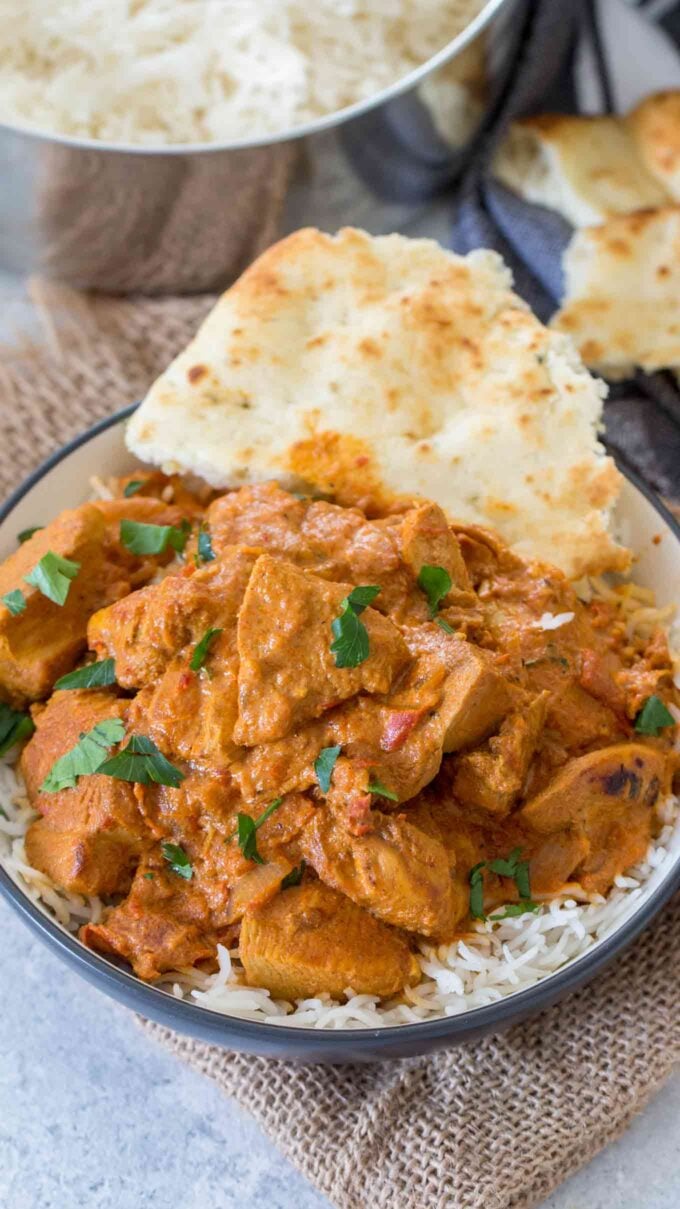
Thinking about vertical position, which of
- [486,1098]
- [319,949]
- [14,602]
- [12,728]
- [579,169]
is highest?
[14,602]

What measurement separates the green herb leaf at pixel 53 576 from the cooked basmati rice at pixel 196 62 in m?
2.58

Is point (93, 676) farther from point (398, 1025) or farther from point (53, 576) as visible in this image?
point (398, 1025)

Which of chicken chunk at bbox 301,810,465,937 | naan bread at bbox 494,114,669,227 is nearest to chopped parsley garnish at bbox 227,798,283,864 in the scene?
chicken chunk at bbox 301,810,465,937

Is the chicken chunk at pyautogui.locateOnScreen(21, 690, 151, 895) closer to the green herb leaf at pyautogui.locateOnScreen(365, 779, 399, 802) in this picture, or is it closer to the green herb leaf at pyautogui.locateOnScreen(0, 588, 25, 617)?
the green herb leaf at pyautogui.locateOnScreen(0, 588, 25, 617)

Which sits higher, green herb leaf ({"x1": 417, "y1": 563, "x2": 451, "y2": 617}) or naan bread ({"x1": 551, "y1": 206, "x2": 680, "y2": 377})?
green herb leaf ({"x1": 417, "y1": 563, "x2": 451, "y2": 617})

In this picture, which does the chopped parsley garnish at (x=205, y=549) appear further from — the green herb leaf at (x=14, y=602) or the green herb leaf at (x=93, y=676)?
the green herb leaf at (x=14, y=602)

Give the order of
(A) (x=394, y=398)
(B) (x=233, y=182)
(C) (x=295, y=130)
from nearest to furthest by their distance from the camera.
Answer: (A) (x=394, y=398), (C) (x=295, y=130), (B) (x=233, y=182)

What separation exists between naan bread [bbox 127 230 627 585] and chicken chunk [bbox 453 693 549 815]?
732mm

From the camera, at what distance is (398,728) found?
11.1ft

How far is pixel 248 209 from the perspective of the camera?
5.46m

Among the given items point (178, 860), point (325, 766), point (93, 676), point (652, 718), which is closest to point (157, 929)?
point (178, 860)

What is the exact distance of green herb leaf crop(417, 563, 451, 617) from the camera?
145 inches

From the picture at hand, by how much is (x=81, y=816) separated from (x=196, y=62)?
371 centimetres

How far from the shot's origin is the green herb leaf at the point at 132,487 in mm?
4348
